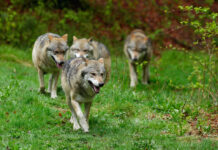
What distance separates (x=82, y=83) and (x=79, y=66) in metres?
0.42

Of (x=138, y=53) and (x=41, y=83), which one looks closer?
(x=41, y=83)

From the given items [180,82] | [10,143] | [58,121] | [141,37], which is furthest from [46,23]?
[10,143]

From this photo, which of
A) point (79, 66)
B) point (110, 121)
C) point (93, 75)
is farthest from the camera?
point (110, 121)

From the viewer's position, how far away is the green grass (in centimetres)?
591

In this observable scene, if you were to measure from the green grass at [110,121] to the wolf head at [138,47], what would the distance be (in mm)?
2121

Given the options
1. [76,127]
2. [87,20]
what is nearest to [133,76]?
[76,127]

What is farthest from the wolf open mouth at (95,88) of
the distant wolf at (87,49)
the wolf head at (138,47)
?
the wolf head at (138,47)

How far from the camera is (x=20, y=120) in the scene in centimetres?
689

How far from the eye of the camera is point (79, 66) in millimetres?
6973

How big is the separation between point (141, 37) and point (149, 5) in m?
9.84

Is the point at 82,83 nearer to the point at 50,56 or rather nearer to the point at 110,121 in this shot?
the point at 110,121

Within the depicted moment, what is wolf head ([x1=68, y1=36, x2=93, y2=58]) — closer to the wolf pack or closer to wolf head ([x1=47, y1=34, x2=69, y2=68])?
the wolf pack

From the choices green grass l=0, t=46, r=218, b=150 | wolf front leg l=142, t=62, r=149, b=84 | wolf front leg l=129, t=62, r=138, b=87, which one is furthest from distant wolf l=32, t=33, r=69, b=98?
wolf front leg l=142, t=62, r=149, b=84

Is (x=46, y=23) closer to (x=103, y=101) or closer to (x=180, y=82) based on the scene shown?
(x=180, y=82)
